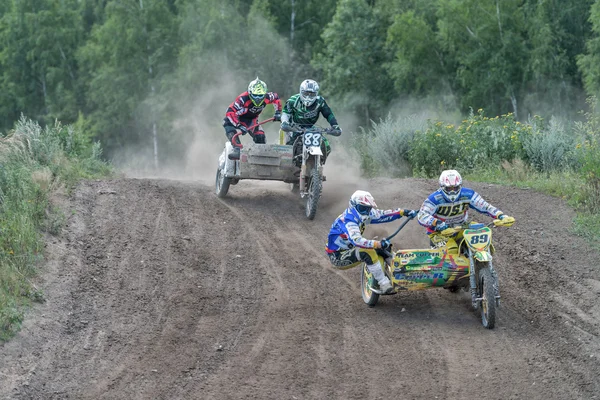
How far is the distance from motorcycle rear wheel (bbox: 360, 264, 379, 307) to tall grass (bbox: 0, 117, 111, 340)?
156 inches

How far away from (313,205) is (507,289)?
428 centimetres

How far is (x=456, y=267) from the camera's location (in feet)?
33.0

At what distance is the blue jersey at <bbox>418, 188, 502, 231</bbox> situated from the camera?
10.6 meters

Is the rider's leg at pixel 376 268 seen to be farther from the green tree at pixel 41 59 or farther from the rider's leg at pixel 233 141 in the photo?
the green tree at pixel 41 59

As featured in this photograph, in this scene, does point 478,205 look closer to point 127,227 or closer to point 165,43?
point 127,227

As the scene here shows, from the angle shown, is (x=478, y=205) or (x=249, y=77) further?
(x=249, y=77)

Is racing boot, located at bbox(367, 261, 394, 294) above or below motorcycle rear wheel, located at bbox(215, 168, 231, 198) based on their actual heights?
below

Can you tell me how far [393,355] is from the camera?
29.8 ft

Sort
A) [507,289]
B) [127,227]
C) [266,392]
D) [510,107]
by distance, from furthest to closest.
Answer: [510,107]
[127,227]
[507,289]
[266,392]

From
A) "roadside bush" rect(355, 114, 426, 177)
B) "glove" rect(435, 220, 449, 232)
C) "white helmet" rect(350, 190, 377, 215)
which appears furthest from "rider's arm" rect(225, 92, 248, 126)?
"glove" rect(435, 220, 449, 232)

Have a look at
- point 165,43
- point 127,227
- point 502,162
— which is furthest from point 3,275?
point 165,43

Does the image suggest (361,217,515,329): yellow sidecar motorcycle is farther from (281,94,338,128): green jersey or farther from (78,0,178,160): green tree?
(78,0,178,160): green tree

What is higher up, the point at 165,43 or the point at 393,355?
the point at 165,43

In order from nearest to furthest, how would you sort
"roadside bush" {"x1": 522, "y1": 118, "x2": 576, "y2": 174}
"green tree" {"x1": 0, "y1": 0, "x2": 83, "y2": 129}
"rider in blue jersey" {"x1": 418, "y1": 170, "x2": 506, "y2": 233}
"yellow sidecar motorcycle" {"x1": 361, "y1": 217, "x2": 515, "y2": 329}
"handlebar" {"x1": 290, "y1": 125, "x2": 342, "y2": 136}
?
"yellow sidecar motorcycle" {"x1": 361, "y1": 217, "x2": 515, "y2": 329} → "rider in blue jersey" {"x1": 418, "y1": 170, "x2": 506, "y2": 233} → "handlebar" {"x1": 290, "y1": 125, "x2": 342, "y2": 136} → "roadside bush" {"x1": 522, "y1": 118, "x2": 576, "y2": 174} → "green tree" {"x1": 0, "y1": 0, "x2": 83, "y2": 129}
